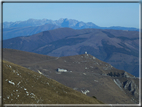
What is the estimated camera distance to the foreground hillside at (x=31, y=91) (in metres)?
42.2

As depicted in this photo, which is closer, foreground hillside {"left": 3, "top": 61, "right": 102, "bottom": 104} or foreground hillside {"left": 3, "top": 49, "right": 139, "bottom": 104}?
foreground hillside {"left": 3, "top": 61, "right": 102, "bottom": 104}

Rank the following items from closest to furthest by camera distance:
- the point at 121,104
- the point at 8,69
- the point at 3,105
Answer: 1. the point at 3,105
2. the point at 8,69
3. the point at 121,104

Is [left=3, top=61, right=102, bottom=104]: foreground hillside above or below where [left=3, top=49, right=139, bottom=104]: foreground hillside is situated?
above

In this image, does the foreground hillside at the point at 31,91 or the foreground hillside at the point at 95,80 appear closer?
the foreground hillside at the point at 31,91

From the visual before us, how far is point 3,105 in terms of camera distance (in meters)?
37.5

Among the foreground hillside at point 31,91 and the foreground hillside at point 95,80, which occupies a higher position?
the foreground hillside at point 31,91

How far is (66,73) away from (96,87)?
32376 millimetres

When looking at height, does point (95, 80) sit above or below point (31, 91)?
below

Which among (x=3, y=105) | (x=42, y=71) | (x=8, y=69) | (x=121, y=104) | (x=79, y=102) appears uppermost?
(x=8, y=69)

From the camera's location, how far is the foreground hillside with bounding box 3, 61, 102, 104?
42250mm

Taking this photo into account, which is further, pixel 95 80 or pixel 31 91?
pixel 95 80

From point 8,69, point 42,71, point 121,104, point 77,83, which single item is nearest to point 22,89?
point 8,69

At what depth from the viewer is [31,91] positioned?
154 ft

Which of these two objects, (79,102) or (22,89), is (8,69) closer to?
(22,89)
